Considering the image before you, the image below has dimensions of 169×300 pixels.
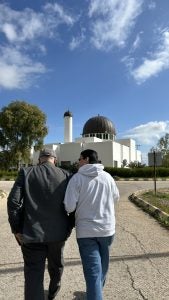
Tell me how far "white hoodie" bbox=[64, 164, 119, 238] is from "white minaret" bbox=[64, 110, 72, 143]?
2870 inches

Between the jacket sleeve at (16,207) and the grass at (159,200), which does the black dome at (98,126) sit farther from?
the jacket sleeve at (16,207)

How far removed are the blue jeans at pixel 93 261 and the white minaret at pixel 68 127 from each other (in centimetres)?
7301

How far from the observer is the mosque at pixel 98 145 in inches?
2451

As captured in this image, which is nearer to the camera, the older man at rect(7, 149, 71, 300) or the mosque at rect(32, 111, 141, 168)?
the older man at rect(7, 149, 71, 300)

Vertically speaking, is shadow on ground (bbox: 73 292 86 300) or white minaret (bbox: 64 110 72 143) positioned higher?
white minaret (bbox: 64 110 72 143)

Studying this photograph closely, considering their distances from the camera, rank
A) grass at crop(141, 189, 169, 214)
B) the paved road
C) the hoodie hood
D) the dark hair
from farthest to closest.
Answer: grass at crop(141, 189, 169, 214) → the paved road → the dark hair → the hoodie hood

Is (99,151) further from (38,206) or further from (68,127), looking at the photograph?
(38,206)

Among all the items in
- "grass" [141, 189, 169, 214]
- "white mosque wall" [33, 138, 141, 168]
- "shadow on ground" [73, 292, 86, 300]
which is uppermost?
"white mosque wall" [33, 138, 141, 168]

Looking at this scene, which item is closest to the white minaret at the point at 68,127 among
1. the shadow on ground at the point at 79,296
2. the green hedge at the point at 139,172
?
the green hedge at the point at 139,172

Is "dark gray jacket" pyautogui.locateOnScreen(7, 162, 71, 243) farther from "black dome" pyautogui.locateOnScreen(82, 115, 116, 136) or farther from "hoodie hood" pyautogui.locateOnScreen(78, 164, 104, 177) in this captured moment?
"black dome" pyautogui.locateOnScreen(82, 115, 116, 136)

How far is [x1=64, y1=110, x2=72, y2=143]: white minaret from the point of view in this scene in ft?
255

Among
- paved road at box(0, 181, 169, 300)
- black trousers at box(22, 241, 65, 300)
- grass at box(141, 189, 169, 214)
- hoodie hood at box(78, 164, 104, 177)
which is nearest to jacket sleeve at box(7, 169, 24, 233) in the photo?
black trousers at box(22, 241, 65, 300)

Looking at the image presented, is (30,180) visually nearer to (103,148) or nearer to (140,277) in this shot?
(140,277)

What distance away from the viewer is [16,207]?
4191mm
